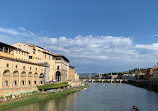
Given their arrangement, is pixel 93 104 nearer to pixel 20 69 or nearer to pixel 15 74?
pixel 20 69

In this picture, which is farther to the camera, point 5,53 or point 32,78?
point 32,78

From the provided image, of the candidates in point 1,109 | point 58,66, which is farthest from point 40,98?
point 58,66

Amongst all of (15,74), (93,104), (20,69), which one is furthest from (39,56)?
(93,104)

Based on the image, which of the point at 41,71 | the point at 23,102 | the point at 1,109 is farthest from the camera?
the point at 41,71

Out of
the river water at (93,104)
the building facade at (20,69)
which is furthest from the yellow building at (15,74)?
the river water at (93,104)

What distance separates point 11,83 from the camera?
52156 millimetres

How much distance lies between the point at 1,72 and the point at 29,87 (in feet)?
52.5

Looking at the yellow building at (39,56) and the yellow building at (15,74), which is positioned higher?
the yellow building at (39,56)

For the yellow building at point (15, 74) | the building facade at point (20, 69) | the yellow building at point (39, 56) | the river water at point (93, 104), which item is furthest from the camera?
the yellow building at point (39, 56)

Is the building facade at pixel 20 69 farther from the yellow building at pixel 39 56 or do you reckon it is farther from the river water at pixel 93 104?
the river water at pixel 93 104

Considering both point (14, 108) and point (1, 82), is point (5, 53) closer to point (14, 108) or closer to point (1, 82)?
point (1, 82)

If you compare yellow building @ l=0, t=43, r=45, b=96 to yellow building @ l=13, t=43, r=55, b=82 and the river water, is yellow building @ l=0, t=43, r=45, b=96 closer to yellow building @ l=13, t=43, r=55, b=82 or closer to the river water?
yellow building @ l=13, t=43, r=55, b=82

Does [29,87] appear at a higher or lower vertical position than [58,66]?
lower

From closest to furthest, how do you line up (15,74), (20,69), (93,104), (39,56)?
(93,104) → (15,74) → (20,69) → (39,56)
